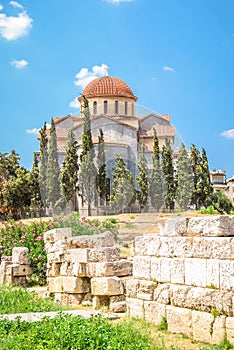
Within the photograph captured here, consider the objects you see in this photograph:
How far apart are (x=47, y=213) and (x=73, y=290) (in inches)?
1342

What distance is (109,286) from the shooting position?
26.3 feet

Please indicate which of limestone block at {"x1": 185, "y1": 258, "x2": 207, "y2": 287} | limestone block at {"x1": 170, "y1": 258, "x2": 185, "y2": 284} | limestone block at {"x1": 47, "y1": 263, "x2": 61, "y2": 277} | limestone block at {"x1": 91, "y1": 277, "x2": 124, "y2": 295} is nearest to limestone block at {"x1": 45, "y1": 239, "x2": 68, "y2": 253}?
limestone block at {"x1": 47, "y1": 263, "x2": 61, "y2": 277}

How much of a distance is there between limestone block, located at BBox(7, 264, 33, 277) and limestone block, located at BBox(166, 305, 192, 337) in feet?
21.1

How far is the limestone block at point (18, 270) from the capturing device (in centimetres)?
1197

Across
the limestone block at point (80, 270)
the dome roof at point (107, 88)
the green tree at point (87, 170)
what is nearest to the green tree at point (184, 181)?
the green tree at point (87, 170)

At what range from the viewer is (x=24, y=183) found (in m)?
42.8

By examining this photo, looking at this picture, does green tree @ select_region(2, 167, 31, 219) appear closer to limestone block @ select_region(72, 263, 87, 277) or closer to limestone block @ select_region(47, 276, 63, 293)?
limestone block @ select_region(47, 276, 63, 293)

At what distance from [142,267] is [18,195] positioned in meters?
36.4

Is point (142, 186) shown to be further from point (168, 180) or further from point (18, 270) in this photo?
point (18, 270)

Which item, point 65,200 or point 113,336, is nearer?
point 113,336

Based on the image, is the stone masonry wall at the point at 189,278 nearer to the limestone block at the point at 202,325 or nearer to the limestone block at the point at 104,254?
the limestone block at the point at 202,325

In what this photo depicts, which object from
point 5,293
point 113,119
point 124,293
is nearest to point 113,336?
point 124,293

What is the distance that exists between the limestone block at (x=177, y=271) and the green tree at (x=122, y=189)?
33203 mm

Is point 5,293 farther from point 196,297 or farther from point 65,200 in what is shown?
point 65,200
